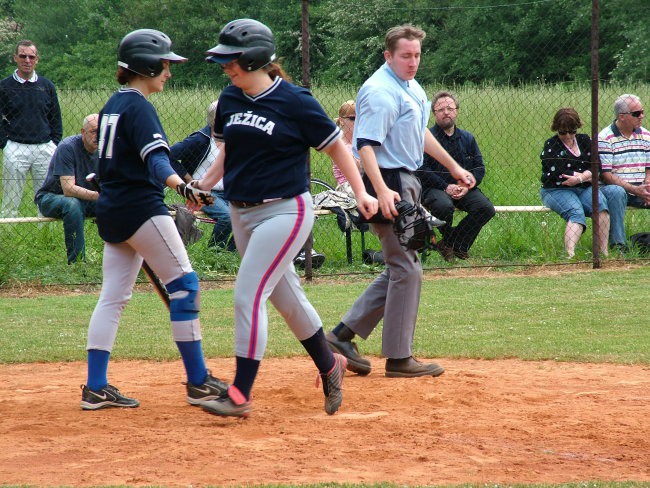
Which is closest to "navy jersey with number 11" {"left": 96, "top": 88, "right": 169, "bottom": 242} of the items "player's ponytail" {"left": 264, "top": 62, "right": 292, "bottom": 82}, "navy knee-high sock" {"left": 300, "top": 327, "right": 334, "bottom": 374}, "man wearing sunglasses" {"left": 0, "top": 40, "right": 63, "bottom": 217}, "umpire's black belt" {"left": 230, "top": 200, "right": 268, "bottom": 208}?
"umpire's black belt" {"left": 230, "top": 200, "right": 268, "bottom": 208}

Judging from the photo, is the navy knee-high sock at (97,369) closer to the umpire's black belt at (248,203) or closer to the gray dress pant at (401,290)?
the umpire's black belt at (248,203)

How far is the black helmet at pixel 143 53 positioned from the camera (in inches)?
206

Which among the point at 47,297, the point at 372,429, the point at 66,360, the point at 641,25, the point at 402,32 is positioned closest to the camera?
the point at 372,429

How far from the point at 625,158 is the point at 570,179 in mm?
750

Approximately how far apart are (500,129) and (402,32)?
26.0 ft

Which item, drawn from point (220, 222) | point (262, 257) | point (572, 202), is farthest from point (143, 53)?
point (572, 202)

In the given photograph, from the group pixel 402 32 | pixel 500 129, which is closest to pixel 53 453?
pixel 402 32

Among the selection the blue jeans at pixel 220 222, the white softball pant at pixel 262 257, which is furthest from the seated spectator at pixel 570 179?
the white softball pant at pixel 262 257

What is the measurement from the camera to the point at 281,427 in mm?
5004

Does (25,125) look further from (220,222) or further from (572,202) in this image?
(572,202)

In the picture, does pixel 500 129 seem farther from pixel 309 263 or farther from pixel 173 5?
pixel 173 5

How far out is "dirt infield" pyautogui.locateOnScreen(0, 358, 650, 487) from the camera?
425 centimetres

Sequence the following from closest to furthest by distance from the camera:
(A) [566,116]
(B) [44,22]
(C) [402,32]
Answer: (C) [402,32] < (A) [566,116] < (B) [44,22]

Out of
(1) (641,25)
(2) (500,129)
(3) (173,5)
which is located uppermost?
(3) (173,5)
